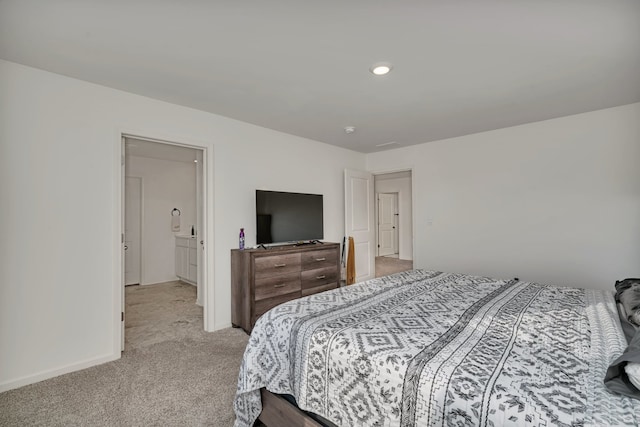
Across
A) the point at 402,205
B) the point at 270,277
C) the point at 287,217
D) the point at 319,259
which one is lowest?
the point at 270,277

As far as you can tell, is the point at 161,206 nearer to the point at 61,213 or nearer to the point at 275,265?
the point at 61,213

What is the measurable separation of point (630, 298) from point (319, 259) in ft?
9.12

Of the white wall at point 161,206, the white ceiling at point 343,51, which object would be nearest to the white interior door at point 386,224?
the white wall at point 161,206

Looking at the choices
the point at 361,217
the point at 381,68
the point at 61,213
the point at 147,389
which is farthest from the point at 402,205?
the point at 61,213

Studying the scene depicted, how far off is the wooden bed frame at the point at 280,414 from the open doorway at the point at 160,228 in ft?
9.11

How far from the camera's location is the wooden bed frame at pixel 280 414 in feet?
4.57

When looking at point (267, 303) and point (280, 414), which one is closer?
point (280, 414)

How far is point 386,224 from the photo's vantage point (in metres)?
8.80

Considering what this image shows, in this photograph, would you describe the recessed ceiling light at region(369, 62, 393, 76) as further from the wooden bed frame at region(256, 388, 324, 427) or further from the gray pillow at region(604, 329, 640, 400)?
the wooden bed frame at region(256, 388, 324, 427)

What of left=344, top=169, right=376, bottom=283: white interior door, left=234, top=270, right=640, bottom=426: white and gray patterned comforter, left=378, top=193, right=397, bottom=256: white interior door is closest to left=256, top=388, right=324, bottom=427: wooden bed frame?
left=234, top=270, right=640, bottom=426: white and gray patterned comforter

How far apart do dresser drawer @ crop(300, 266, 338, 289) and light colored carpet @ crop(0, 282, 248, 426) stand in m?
0.95

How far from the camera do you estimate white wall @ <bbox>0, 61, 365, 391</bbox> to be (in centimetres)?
214

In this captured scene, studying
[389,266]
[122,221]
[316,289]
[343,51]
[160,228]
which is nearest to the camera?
[343,51]

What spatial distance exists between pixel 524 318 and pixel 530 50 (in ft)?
5.97
